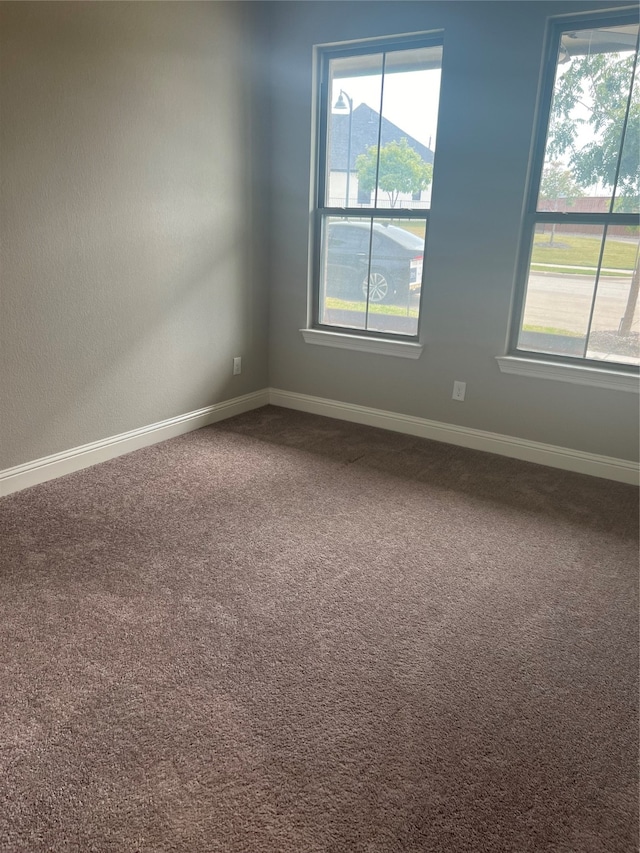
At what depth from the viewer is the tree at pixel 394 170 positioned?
A: 11.7 ft

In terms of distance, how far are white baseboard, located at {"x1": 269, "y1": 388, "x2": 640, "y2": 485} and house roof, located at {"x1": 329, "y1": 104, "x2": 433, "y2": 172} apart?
1493 mm

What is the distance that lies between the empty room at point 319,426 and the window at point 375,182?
2cm

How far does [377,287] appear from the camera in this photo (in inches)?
153

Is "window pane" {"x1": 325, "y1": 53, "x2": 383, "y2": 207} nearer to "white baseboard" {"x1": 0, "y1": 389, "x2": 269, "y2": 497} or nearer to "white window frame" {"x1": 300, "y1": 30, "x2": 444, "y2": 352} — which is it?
"white window frame" {"x1": 300, "y1": 30, "x2": 444, "y2": 352}

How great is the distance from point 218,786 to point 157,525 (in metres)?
1.36

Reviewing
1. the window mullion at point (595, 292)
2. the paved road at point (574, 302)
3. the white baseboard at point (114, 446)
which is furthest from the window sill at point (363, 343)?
the window mullion at point (595, 292)

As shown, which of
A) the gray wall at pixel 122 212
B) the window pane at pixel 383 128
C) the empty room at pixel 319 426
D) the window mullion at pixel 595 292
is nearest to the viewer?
the empty room at pixel 319 426

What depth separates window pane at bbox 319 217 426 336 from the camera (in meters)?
3.72

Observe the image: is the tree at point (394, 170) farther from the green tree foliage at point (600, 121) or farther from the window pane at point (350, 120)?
the green tree foliage at point (600, 121)

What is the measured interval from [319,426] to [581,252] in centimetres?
180

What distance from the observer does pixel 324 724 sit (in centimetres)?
167

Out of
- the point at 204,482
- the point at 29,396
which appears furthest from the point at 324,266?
the point at 29,396

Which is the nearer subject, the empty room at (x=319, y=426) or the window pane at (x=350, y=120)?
the empty room at (x=319, y=426)

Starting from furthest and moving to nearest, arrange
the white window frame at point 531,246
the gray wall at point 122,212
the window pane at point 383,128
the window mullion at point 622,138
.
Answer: the window pane at point 383,128 < the white window frame at point 531,246 < the window mullion at point 622,138 < the gray wall at point 122,212
